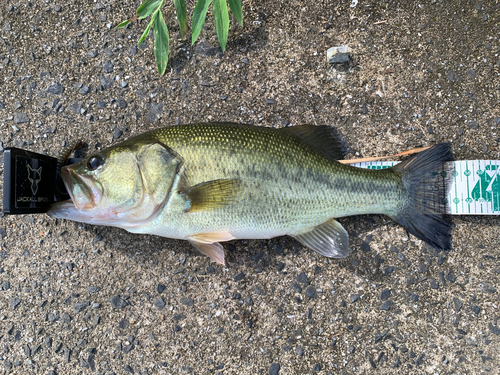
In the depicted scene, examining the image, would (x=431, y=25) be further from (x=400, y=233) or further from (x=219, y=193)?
(x=219, y=193)

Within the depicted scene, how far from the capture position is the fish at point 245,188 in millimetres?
2074

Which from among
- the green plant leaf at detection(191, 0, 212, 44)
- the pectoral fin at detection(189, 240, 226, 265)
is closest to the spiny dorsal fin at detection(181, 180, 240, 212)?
the pectoral fin at detection(189, 240, 226, 265)

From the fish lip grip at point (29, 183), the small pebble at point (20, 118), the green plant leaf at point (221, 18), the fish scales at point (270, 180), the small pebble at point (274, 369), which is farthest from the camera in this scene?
the small pebble at point (20, 118)

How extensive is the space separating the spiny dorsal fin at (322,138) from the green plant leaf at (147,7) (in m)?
1.26

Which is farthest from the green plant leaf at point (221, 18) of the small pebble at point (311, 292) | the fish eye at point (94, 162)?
the small pebble at point (311, 292)

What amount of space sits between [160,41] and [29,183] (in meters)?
1.33

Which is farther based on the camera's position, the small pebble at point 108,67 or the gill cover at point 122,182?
the small pebble at point 108,67

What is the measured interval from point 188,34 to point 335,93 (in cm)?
125

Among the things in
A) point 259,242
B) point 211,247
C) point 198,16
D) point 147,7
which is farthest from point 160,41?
point 259,242

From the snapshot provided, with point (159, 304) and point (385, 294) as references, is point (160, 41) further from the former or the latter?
point (385, 294)

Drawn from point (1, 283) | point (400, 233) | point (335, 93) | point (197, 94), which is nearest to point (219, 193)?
point (197, 94)

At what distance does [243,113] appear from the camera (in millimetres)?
2543

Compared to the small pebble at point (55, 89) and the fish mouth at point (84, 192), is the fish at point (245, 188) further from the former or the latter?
the small pebble at point (55, 89)

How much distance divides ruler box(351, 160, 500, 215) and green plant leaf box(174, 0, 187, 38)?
221cm
